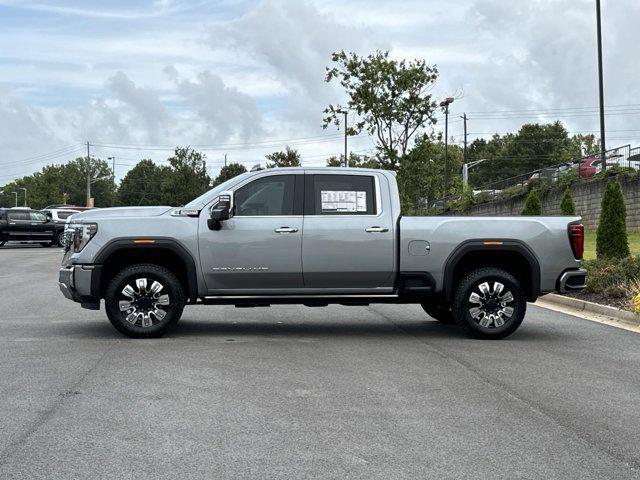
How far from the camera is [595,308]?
13.4m

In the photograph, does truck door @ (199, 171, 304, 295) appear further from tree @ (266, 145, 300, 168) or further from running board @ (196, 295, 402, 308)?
tree @ (266, 145, 300, 168)

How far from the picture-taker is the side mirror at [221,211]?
9891mm

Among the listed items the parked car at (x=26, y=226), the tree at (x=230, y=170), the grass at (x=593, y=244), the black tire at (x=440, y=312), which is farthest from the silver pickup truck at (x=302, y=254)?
the tree at (x=230, y=170)

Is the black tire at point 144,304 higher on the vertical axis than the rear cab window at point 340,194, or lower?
lower

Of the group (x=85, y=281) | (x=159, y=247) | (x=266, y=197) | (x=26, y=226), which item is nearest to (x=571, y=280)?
(x=266, y=197)

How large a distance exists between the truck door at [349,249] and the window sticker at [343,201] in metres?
0.04

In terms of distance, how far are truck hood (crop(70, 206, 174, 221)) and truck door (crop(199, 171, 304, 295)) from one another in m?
0.69

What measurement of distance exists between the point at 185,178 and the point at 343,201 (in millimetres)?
93692

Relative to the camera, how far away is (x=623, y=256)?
56.0 ft

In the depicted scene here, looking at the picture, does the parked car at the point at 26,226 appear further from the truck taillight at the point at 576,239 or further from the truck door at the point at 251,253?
the truck taillight at the point at 576,239

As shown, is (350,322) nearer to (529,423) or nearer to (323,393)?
(323,393)

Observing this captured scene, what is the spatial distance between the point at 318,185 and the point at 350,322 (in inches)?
100

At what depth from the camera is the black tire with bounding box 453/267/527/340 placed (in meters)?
10.2

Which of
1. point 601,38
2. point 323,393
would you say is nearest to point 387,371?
point 323,393
